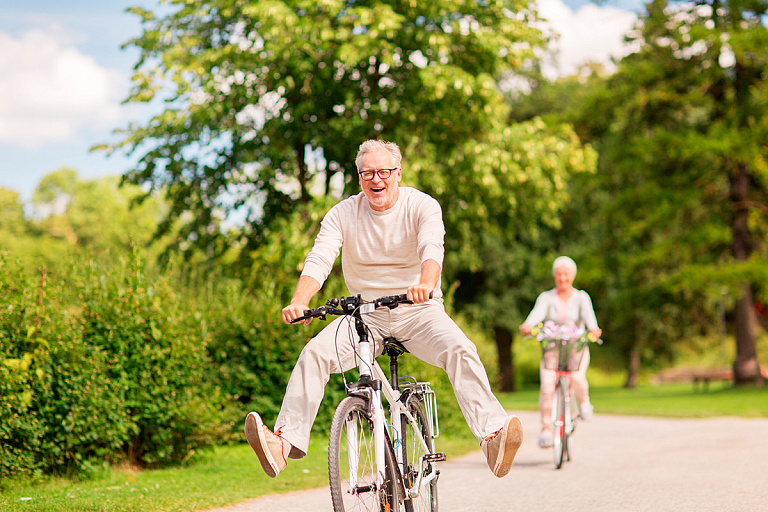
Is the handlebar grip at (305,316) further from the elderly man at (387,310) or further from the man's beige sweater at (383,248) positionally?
the man's beige sweater at (383,248)

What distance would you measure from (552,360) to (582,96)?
21.4 m

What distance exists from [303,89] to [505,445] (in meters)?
13.5

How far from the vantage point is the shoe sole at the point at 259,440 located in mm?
4059

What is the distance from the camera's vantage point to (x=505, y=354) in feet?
114

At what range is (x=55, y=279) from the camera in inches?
298

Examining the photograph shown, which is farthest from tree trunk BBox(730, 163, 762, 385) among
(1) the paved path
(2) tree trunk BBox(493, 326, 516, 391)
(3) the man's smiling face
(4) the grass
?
(3) the man's smiling face

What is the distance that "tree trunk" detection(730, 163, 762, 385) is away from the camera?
24906 mm

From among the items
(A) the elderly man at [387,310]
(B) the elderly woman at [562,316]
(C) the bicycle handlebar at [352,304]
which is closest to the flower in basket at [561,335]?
(B) the elderly woman at [562,316]

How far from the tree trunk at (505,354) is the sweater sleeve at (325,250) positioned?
29469 millimetres

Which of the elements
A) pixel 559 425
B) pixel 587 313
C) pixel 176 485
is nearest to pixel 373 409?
pixel 176 485

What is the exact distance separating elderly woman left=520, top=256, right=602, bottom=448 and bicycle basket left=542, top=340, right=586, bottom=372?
0.10m

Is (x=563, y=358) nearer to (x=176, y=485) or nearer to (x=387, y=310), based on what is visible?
(x=176, y=485)

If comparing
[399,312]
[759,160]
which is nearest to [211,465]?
[399,312]

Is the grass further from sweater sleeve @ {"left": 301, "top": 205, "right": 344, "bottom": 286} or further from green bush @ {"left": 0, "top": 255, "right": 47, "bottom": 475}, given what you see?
sweater sleeve @ {"left": 301, "top": 205, "right": 344, "bottom": 286}
